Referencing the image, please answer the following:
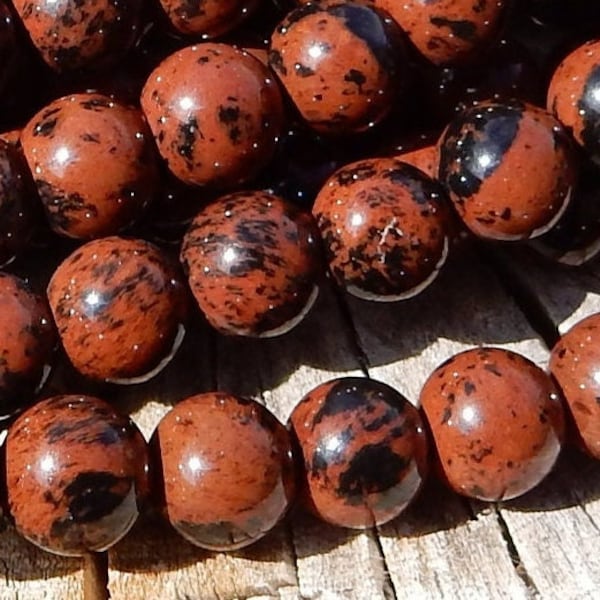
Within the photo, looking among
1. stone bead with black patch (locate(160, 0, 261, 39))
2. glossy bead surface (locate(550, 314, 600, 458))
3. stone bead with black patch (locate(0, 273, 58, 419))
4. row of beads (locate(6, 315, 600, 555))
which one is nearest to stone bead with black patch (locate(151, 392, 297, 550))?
row of beads (locate(6, 315, 600, 555))

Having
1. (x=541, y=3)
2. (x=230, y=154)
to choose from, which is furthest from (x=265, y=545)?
(x=541, y=3)

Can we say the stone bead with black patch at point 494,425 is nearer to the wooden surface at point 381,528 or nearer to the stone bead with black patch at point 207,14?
the wooden surface at point 381,528

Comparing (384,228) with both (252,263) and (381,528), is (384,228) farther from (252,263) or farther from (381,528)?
(381,528)

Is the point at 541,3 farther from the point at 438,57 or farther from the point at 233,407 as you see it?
the point at 233,407

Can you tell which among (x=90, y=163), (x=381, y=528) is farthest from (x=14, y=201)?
(x=381, y=528)

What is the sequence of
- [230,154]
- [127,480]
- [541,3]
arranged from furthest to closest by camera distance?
[541,3]
[230,154]
[127,480]
